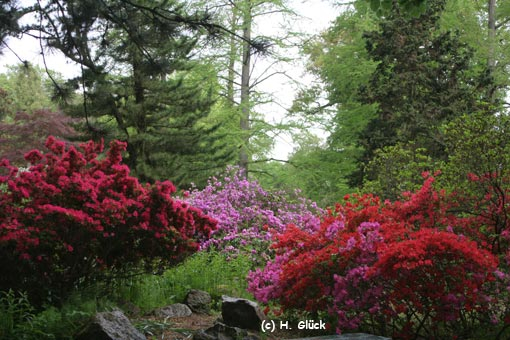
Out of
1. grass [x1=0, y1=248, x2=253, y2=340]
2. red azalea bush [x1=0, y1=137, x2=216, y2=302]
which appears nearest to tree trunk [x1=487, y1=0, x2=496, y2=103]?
grass [x1=0, y1=248, x2=253, y2=340]

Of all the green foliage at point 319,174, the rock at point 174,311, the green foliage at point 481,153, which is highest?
the green foliage at point 319,174

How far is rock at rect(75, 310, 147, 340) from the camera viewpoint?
12.0 ft

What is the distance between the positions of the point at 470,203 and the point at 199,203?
5.31 metres

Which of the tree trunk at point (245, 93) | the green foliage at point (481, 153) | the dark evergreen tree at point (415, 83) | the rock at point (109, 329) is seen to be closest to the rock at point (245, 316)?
the rock at point (109, 329)

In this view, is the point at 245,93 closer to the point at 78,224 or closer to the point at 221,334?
the point at 78,224

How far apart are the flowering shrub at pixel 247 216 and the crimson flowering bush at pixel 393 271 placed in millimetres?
1942

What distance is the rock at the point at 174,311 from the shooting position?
5.20 metres

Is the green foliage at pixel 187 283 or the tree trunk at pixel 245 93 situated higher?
the tree trunk at pixel 245 93

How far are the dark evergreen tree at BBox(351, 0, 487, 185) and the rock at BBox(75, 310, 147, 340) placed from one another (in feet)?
30.8

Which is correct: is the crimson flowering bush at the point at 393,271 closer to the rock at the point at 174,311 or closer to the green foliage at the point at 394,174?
the rock at the point at 174,311

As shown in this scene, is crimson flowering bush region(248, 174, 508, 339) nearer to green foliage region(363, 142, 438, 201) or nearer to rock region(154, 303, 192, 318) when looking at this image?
rock region(154, 303, 192, 318)

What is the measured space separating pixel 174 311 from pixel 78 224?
1386 mm

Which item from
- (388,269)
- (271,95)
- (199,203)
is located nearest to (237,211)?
(199,203)

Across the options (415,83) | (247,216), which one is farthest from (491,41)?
(247,216)
